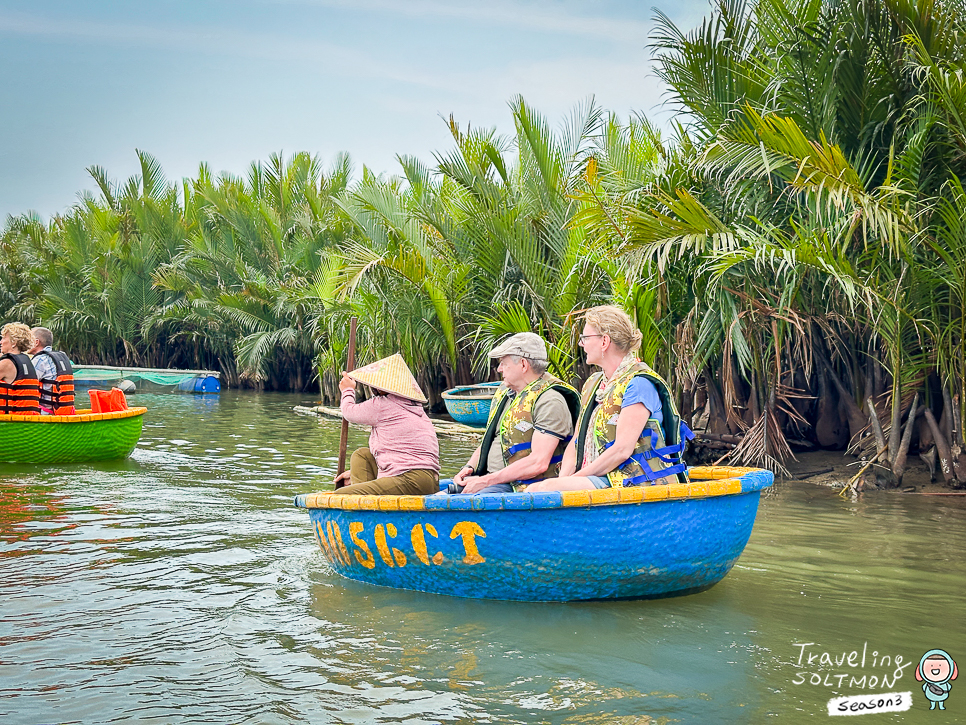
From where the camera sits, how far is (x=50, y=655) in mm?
4699

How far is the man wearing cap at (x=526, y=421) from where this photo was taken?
19.6 ft

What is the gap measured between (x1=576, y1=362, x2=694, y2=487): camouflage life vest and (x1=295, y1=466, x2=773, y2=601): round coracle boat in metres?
0.23

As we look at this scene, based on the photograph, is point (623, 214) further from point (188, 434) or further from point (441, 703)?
point (188, 434)

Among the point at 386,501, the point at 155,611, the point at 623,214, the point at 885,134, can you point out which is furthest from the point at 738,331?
the point at 155,611

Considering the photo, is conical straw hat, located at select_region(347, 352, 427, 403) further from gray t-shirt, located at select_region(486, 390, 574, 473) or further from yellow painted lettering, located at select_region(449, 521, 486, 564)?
yellow painted lettering, located at select_region(449, 521, 486, 564)

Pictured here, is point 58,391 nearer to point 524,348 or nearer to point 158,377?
point 524,348

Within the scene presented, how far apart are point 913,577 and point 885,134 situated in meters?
4.91

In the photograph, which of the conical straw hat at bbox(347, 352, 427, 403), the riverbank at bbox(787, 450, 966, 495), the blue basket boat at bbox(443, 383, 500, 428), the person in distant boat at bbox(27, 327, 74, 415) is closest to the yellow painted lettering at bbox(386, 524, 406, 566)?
the conical straw hat at bbox(347, 352, 427, 403)

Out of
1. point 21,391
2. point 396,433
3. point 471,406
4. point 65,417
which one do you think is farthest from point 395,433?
point 471,406

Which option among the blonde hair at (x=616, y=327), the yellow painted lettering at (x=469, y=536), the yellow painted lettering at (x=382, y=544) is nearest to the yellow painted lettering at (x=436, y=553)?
the yellow painted lettering at (x=469, y=536)

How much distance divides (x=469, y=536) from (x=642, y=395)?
127 cm

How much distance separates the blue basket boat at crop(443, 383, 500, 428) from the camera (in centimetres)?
1573

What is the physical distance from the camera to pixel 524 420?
19.9ft

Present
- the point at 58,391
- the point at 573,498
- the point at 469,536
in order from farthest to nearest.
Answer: the point at 58,391 < the point at 469,536 < the point at 573,498
